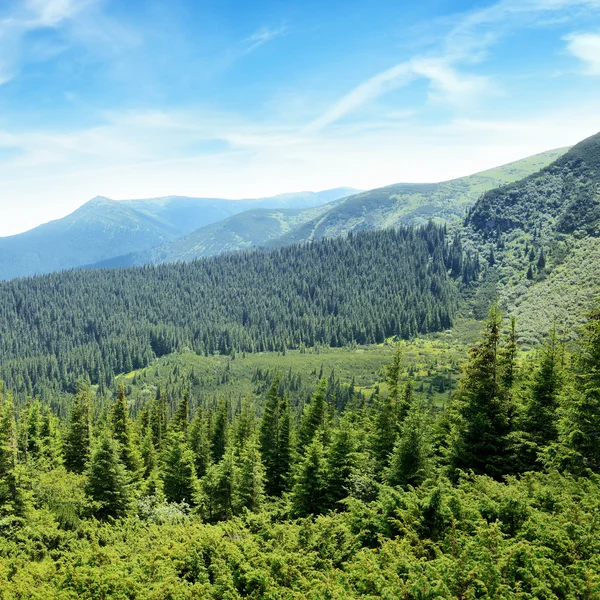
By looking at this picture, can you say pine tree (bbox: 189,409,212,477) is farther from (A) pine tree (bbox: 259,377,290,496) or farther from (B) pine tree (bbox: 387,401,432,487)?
(B) pine tree (bbox: 387,401,432,487)

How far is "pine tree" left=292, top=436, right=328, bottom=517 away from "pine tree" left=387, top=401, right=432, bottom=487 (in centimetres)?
750

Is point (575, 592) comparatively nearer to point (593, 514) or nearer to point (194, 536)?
point (593, 514)

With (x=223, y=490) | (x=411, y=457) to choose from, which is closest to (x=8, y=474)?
(x=223, y=490)

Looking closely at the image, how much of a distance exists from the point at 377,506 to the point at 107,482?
30404 mm

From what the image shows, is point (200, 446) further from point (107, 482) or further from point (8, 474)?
point (8, 474)

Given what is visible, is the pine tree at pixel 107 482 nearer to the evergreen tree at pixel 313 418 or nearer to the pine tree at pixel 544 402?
the evergreen tree at pixel 313 418

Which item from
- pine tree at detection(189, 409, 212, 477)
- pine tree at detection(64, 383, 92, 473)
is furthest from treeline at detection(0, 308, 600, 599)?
pine tree at detection(64, 383, 92, 473)

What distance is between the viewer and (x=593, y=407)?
1008 inches

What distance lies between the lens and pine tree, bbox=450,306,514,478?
98.4 ft

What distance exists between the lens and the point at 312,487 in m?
36.0

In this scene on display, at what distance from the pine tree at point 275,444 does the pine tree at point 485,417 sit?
2578cm

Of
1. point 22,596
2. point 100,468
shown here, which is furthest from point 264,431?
point 22,596

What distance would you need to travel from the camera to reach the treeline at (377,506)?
16594 millimetres

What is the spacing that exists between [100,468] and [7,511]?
29.1 feet
